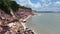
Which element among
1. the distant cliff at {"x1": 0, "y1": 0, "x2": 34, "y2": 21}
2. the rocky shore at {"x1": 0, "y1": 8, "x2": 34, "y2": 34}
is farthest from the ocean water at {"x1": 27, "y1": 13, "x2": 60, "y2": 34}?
the distant cliff at {"x1": 0, "y1": 0, "x2": 34, "y2": 21}

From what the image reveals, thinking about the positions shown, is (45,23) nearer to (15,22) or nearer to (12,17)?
(15,22)

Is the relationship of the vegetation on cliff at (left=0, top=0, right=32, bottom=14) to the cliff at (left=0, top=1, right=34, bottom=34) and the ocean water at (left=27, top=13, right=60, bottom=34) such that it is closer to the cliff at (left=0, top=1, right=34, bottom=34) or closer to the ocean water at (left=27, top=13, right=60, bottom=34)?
the cliff at (left=0, top=1, right=34, bottom=34)

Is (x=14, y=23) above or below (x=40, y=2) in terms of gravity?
below

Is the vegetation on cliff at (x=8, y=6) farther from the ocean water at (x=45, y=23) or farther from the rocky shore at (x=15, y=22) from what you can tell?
the ocean water at (x=45, y=23)

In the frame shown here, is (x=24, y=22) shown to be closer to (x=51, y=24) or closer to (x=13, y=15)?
(x=13, y=15)

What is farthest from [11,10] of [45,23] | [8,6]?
[45,23]

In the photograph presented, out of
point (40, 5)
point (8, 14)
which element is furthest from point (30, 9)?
point (8, 14)
